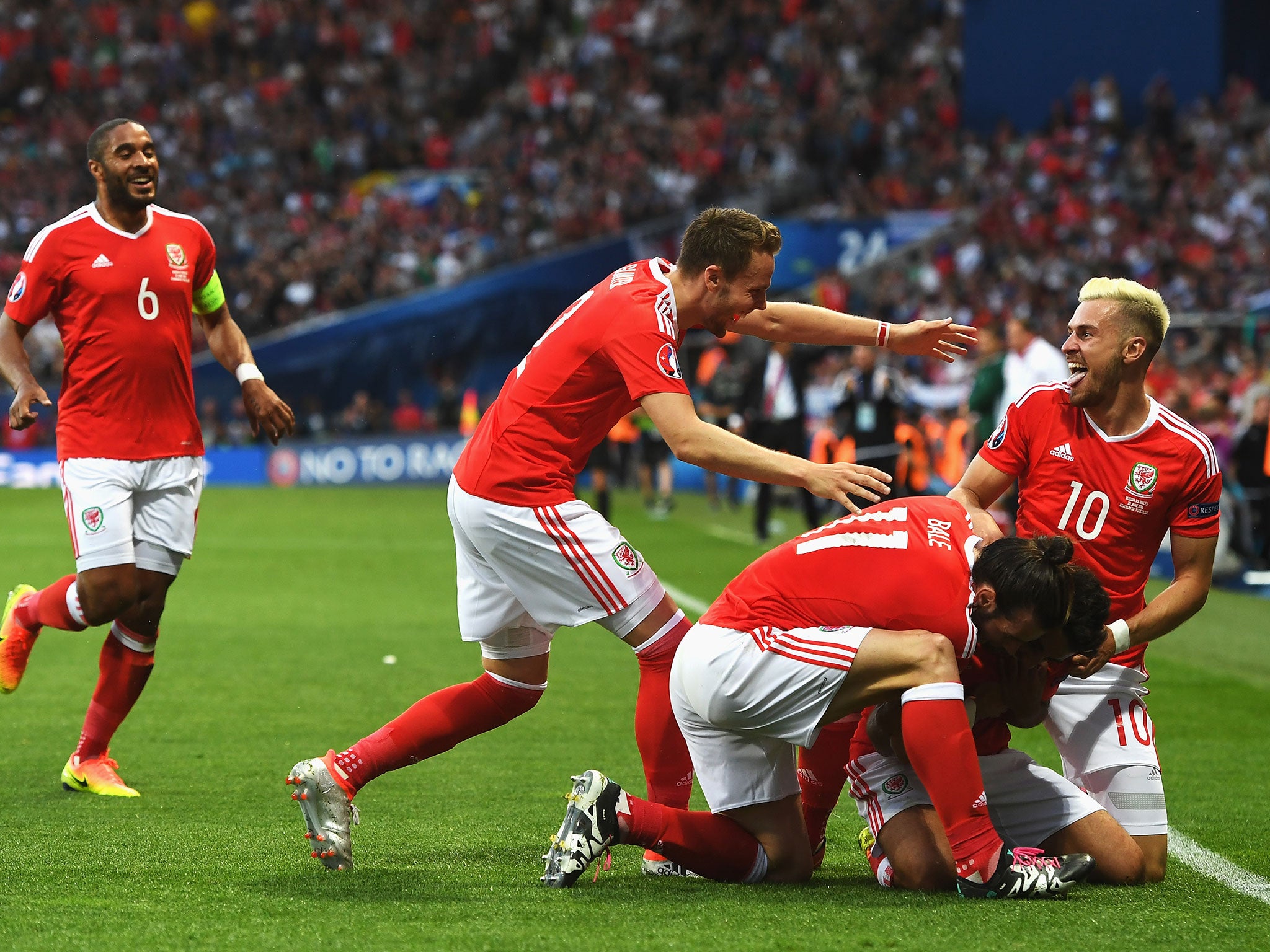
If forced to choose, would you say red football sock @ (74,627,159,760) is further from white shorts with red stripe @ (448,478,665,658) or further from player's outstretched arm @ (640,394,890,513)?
player's outstretched arm @ (640,394,890,513)

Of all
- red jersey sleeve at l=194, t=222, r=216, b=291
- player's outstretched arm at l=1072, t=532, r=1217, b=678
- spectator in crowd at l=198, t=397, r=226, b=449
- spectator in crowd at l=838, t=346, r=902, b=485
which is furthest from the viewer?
spectator in crowd at l=198, t=397, r=226, b=449

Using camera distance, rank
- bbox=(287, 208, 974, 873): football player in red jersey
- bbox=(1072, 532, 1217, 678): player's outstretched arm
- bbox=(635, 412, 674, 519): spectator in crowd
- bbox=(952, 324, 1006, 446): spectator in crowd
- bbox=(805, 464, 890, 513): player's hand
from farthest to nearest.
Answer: bbox=(635, 412, 674, 519): spectator in crowd < bbox=(952, 324, 1006, 446): spectator in crowd < bbox=(1072, 532, 1217, 678): player's outstretched arm < bbox=(287, 208, 974, 873): football player in red jersey < bbox=(805, 464, 890, 513): player's hand

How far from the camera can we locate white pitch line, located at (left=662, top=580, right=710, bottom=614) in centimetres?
1055

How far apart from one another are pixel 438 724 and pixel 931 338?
6.91 ft

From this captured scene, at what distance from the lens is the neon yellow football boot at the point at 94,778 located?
552 cm

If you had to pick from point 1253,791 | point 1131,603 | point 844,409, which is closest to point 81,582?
point 1131,603

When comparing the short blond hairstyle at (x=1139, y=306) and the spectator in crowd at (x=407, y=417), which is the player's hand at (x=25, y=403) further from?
the spectator in crowd at (x=407, y=417)

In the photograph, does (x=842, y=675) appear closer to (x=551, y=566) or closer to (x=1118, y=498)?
(x=551, y=566)

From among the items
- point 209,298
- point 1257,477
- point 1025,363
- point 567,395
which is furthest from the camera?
point 1257,477

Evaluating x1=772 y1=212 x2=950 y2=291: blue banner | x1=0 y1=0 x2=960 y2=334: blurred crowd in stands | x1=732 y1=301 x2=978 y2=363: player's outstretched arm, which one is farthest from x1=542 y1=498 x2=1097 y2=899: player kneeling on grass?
x1=0 y1=0 x2=960 y2=334: blurred crowd in stands

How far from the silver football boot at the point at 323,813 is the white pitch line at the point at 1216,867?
2.51m

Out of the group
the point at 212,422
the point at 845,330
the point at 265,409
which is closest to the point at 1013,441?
the point at 845,330

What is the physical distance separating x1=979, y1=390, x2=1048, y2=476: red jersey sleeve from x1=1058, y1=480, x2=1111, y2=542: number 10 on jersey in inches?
7.5

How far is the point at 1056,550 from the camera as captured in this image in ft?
13.0
